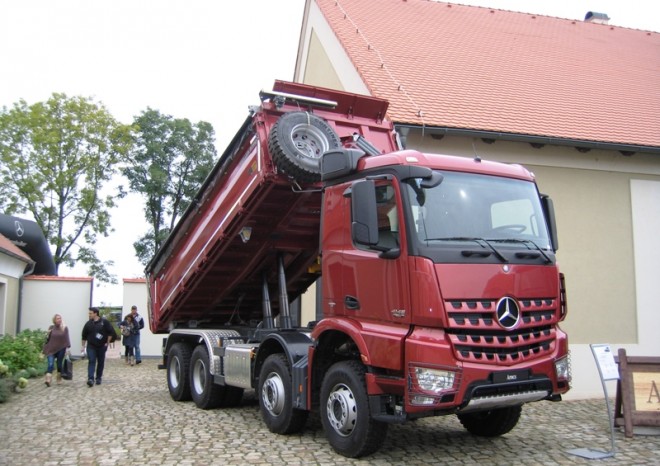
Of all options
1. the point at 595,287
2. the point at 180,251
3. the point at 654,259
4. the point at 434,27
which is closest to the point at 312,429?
the point at 180,251

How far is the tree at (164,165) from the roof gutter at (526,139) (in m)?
28.3

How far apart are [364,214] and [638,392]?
4.46 m

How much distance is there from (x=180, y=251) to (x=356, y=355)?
184 inches

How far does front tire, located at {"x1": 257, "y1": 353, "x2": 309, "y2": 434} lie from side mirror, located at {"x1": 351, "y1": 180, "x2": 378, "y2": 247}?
7.31ft

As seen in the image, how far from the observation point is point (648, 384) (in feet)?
25.7

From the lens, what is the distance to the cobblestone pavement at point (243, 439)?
6430 mm

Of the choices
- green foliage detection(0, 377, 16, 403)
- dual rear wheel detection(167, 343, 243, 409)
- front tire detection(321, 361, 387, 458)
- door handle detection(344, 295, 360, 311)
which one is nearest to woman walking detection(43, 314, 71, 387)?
green foliage detection(0, 377, 16, 403)

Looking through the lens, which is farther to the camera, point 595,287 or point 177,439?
point 595,287

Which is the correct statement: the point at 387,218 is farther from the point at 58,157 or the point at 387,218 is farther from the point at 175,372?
the point at 58,157

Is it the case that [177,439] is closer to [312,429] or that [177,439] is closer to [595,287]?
[312,429]

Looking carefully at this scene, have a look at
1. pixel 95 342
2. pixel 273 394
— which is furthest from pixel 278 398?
pixel 95 342

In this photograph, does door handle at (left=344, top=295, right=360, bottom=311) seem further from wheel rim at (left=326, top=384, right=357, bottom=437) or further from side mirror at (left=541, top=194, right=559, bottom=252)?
side mirror at (left=541, top=194, right=559, bottom=252)

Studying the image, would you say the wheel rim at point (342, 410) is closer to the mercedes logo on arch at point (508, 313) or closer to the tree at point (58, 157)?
the mercedes logo on arch at point (508, 313)

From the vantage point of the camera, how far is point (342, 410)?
625 cm
